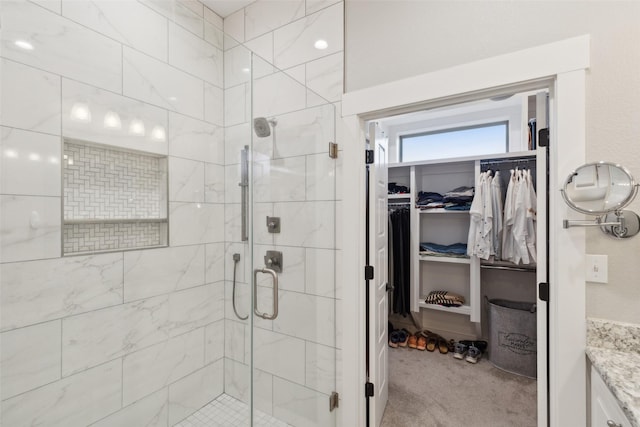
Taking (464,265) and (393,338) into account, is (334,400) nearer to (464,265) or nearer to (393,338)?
(393,338)

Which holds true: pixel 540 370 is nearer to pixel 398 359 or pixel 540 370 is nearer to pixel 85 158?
Answer: pixel 398 359

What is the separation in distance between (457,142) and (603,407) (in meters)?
3.07

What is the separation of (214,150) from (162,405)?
4.97 feet

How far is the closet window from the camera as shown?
11.1 ft

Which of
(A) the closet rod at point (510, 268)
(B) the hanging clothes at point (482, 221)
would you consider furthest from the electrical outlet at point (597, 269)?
(A) the closet rod at point (510, 268)

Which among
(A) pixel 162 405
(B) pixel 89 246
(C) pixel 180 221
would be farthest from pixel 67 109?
(A) pixel 162 405

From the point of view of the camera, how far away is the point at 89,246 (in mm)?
1456

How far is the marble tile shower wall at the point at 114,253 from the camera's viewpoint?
120 cm

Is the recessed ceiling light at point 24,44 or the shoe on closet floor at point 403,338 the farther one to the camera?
the shoe on closet floor at point 403,338

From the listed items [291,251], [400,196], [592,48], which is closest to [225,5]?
[291,251]

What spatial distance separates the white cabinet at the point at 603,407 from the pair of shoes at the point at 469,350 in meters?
1.81

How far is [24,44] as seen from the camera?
3.92 ft

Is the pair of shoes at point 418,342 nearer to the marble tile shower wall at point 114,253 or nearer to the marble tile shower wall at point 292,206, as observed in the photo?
the marble tile shower wall at point 292,206

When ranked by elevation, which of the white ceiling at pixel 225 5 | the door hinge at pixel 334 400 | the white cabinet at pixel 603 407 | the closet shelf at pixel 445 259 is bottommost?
the door hinge at pixel 334 400
